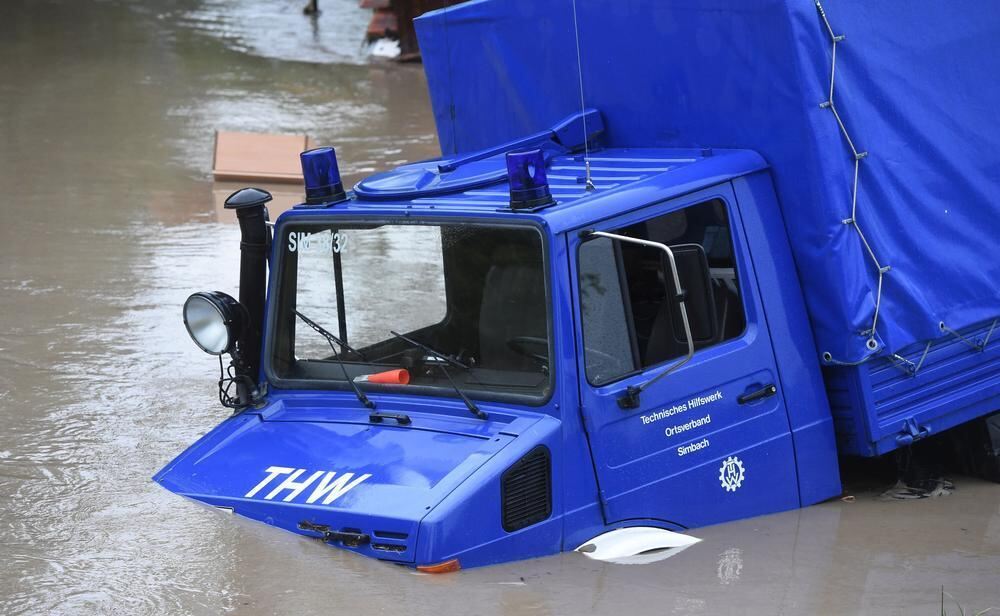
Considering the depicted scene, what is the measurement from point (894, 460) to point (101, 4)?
74.8ft

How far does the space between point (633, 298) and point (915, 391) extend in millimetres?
1713

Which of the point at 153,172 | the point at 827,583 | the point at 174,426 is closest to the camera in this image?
the point at 827,583

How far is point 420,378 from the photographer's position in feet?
18.9

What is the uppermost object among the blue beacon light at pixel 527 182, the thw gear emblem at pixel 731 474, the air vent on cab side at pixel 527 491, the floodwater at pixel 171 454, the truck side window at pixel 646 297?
the blue beacon light at pixel 527 182

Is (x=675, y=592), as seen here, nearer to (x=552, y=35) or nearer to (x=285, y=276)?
(x=285, y=276)

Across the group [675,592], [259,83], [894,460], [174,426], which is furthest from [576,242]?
[259,83]

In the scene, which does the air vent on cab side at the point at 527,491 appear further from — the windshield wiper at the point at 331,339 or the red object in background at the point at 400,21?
the red object in background at the point at 400,21

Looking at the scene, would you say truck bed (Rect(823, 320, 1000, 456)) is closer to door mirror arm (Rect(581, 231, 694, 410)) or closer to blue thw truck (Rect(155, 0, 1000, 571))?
blue thw truck (Rect(155, 0, 1000, 571))

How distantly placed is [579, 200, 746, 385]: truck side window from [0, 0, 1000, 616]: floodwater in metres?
0.83

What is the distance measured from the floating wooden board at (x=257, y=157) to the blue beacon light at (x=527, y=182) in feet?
31.3

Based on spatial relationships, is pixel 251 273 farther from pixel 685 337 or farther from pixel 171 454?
pixel 685 337

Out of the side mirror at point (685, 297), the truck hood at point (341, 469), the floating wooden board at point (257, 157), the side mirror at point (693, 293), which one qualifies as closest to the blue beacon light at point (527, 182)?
the side mirror at point (685, 297)

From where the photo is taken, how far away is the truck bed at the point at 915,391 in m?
6.34

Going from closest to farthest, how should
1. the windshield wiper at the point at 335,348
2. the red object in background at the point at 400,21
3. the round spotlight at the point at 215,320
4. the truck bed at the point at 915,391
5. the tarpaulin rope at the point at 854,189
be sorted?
the windshield wiper at the point at 335,348 < the round spotlight at the point at 215,320 < the tarpaulin rope at the point at 854,189 < the truck bed at the point at 915,391 < the red object in background at the point at 400,21
